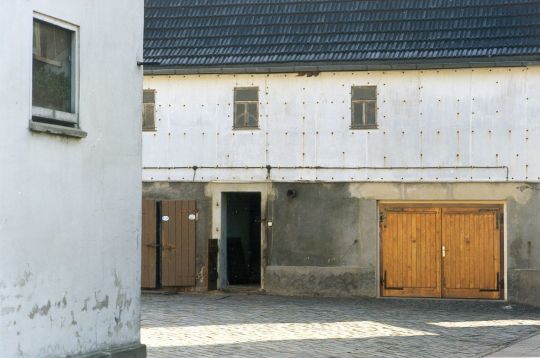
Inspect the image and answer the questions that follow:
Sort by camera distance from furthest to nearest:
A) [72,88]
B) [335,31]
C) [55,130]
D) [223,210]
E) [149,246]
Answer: [223,210]
[149,246]
[335,31]
[72,88]
[55,130]

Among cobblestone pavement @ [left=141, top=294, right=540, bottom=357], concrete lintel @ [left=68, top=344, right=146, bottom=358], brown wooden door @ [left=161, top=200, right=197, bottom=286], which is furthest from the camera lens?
brown wooden door @ [left=161, top=200, right=197, bottom=286]

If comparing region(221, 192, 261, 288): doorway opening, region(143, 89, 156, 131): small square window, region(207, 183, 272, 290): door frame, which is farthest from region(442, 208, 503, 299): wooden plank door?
region(143, 89, 156, 131): small square window

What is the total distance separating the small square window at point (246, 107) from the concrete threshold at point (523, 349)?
1056 centimetres

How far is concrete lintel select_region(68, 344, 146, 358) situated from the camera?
39.1 ft

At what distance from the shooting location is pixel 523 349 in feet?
51.4

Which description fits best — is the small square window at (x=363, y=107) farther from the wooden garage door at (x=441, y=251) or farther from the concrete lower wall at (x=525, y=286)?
the concrete lower wall at (x=525, y=286)

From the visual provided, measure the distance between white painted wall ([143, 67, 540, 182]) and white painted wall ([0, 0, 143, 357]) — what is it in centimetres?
1249

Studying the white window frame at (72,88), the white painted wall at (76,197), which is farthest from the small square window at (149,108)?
the white window frame at (72,88)

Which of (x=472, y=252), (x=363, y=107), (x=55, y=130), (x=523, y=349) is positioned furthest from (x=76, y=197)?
(x=472, y=252)

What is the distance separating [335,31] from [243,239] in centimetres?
636

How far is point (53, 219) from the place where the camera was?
36.7ft

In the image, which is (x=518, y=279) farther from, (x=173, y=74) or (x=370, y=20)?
(x=173, y=74)

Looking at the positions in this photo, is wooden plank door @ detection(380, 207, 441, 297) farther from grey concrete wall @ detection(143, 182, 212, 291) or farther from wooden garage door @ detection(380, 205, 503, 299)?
grey concrete wall @ detection(143, 182, 212, 291)

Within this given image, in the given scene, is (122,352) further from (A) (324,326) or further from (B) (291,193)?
(B) (291,193)
